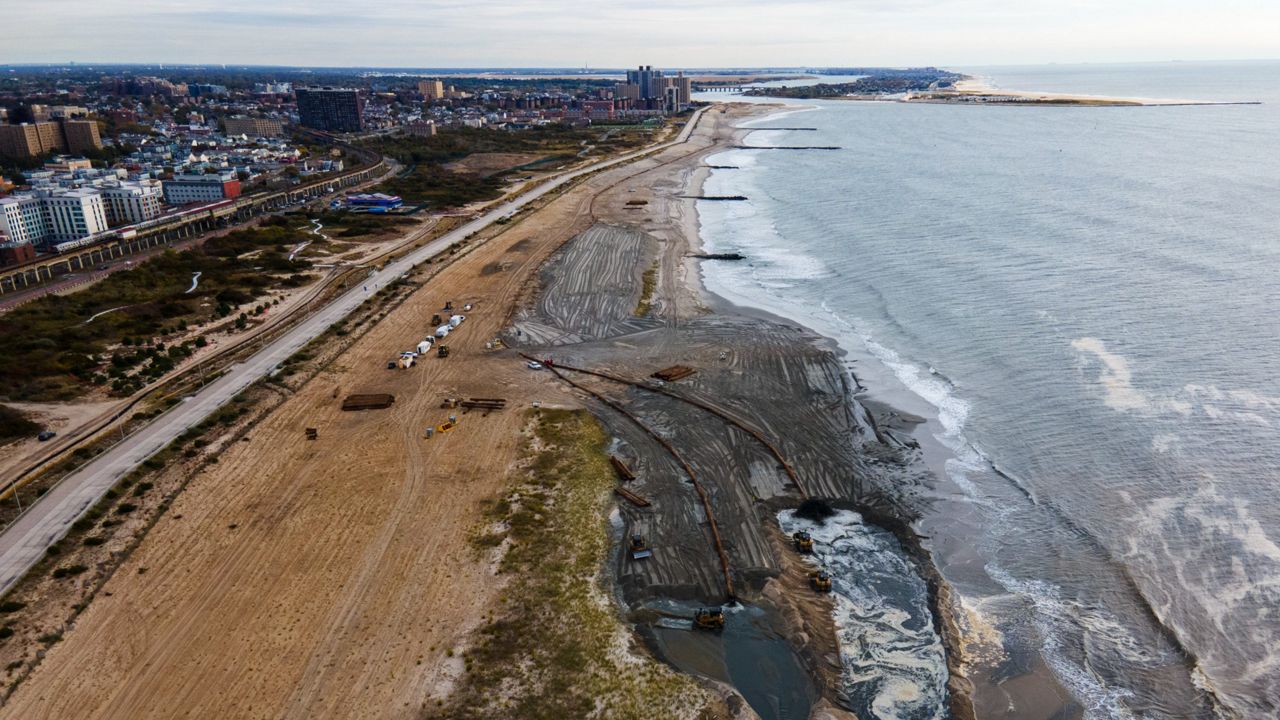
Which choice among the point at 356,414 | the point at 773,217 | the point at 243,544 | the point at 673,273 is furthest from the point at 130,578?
the point at 773,217

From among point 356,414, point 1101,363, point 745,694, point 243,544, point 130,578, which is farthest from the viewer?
point 1101,363

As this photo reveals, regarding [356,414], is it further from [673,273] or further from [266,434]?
[673,273]

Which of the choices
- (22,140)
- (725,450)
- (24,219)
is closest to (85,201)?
(24,219)

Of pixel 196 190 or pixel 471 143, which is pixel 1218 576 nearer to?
pixel 196 190

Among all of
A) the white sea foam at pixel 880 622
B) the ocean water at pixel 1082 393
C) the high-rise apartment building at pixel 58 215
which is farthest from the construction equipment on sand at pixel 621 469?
the high-rise apartment building at pixel 58 215

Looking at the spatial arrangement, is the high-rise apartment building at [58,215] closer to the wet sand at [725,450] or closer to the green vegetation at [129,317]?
the green vegetation at [129,317]

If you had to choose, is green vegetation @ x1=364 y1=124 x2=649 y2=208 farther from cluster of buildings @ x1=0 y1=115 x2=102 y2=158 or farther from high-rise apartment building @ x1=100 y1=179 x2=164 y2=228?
cluster of buildings @ x1=0 y1=115 x2=102 y2=158

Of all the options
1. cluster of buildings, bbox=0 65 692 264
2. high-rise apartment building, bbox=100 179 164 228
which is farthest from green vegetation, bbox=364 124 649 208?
high-rise apartment building, bbox=100 179 164 228
